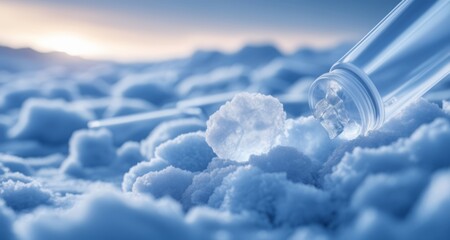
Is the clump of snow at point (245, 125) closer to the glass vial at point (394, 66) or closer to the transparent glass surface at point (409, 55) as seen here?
the glass vial at point (394, 66)

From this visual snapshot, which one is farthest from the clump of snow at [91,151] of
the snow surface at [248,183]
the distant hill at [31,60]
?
the distant hill at [31,60]

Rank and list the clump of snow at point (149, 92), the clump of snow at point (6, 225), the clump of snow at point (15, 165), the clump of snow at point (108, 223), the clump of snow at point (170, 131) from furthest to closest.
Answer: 1. the clump of snow at point (149, 92)
2. the clump of snow at point (170, 131)
3. the clump of snow at point (15, 165)
4. the clump of snow at point (6, 225)
5. the clump of snow at point (108, 223)

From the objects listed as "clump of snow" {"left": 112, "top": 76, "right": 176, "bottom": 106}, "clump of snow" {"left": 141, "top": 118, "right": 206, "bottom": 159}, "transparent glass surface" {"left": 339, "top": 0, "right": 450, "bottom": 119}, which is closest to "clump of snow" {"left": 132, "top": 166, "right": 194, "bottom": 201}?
"transparent glass surface" {"left": 339, "top": 0, "right": 450, "bottom": 119}

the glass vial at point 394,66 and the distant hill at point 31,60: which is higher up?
the distant hill at point 31,60

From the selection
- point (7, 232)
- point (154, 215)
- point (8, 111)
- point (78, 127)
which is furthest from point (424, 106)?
point (8, 111)

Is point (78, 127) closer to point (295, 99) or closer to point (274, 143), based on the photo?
point (295, 99)

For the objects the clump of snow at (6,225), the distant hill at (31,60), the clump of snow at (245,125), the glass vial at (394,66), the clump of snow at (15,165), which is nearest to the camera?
the clump of snow at (6,225)
